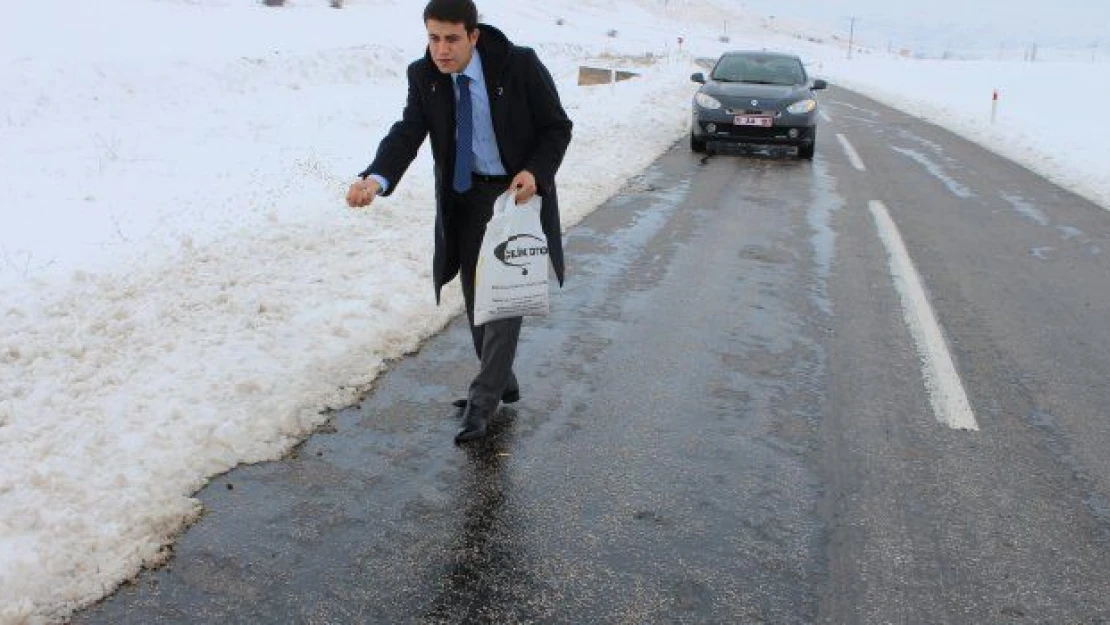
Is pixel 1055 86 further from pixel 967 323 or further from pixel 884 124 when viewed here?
pixel 967 323

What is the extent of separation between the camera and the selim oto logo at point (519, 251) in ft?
11.9

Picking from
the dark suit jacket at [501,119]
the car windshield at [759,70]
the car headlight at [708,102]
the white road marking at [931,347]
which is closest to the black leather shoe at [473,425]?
the dark suit jacket at [501,119]

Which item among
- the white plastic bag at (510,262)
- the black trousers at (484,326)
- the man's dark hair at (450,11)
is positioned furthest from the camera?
the black trousers at (484,326)

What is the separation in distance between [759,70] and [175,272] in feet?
36.8

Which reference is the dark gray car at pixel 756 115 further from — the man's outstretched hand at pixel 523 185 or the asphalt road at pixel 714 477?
the man's outstretched hand at pixel 523 185

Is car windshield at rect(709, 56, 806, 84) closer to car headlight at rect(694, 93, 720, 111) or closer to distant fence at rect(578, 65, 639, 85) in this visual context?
car headlight at rect(694, 93, 720, 111)

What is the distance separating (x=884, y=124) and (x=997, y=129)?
240cm

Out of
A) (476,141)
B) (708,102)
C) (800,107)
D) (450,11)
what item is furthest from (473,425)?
(800,107)

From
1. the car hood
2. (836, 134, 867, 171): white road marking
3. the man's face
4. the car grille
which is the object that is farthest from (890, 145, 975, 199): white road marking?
the man's face

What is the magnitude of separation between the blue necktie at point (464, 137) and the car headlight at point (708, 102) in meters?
10.4

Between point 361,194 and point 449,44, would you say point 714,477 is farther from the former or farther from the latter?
point 449,44

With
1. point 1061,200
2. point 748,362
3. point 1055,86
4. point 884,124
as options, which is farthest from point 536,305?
point 1055,86

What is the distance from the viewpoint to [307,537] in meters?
3.02

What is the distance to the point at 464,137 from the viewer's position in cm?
362
